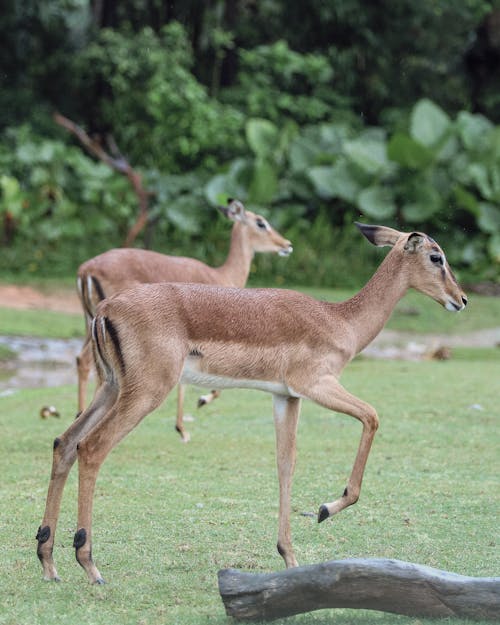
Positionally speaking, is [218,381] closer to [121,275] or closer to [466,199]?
[121,275]

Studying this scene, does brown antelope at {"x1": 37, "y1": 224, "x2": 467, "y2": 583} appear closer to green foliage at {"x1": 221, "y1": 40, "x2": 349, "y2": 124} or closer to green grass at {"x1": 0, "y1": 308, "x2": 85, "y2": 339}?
green grass at {"x1": 0, "y1": 308, "x2": 85, "y2": 339}

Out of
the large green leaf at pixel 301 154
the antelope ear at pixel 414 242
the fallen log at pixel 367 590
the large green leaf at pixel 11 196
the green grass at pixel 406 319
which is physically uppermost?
the antelope ear at pixel 414 242

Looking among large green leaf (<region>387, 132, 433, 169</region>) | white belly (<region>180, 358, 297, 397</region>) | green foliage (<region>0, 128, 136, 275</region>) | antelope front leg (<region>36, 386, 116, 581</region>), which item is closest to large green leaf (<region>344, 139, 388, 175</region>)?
large green leaf (<region>387, 132, 433, 169</region>)

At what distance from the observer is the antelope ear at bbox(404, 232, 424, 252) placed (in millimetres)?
4195

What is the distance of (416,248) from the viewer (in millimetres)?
4238

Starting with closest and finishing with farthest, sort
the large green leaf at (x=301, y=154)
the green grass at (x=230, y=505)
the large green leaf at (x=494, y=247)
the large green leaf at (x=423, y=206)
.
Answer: the green grass at (x=230, y=505) < the large green leaf at (x=494, y=247) < the large green leaf at (x=423, y=206) < the large green leaf at (x=301, y=154)

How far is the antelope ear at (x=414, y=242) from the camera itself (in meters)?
4.20

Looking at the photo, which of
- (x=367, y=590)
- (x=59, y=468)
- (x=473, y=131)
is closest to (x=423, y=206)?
(x=473, y=131)

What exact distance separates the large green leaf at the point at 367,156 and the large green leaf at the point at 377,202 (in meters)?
0.29

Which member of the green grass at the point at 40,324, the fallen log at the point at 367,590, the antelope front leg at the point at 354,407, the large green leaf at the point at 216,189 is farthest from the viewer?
the large green leaf at the point at 216,189

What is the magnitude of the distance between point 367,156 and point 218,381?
11.9 meters

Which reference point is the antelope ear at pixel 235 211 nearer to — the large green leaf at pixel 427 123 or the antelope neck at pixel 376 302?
the antelope neck at pixel 376 302

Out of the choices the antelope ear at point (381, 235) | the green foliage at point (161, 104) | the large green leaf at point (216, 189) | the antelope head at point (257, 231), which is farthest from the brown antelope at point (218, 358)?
the green foliage at point (161, 104)

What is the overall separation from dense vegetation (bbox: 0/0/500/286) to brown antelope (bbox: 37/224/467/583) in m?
10.4
